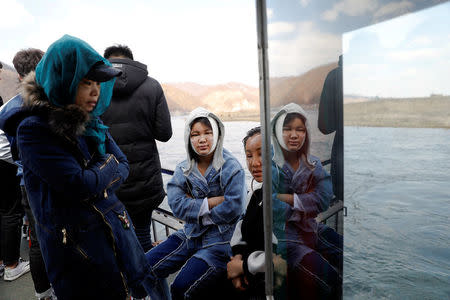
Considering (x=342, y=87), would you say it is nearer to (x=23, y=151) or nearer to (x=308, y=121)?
(x=308, y=121)

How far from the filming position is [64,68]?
99 cm

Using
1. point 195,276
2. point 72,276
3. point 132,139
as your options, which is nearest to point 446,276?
point 195,276

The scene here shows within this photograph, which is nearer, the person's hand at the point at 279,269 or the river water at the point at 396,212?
the river water at the point at 396,212

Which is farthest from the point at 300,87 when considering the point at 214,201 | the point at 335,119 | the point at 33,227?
the point at 33,227

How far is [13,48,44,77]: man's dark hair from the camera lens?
1576mm

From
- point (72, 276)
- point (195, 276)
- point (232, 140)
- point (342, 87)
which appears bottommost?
point (195, 276)

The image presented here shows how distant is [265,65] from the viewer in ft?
2.99

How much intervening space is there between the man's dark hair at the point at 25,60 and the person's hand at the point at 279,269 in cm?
161

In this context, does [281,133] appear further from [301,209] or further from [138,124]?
[138,124]

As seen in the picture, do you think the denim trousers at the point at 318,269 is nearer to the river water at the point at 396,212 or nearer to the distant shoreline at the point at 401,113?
the river water at the point at 396,212

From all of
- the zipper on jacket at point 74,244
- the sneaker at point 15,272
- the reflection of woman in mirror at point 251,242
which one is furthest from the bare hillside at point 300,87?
the sneaker at point 15,272

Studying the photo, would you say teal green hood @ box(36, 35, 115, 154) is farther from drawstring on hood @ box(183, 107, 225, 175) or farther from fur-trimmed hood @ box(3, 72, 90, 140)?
drawstring on hood @ box(183, 107, 225, 175)

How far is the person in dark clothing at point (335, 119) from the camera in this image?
799mm

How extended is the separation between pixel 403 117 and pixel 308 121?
27 centimetres
